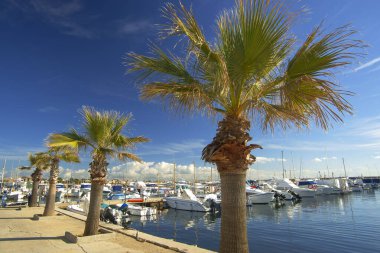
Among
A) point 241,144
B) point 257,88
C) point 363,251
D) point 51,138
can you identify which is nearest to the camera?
point 241,144

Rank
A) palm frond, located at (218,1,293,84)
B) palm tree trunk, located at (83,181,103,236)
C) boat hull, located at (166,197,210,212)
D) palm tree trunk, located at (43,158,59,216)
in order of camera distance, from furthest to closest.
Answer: boat hull, located at (166,197,210,212) < palm tree trunk, located at (43,158,59,216) < palm tree trunk, located at (83,181,103,236) < palm frond, located at (218,1,293,84)

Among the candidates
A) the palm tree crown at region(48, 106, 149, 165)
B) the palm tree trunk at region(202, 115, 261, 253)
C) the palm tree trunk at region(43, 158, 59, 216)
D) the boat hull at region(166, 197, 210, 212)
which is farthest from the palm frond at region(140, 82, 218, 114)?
the boat hull at region(166, 197, 210, 212)

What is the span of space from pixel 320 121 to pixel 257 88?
1535 mm

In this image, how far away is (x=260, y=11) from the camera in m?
4.57

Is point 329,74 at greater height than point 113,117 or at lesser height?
lesser

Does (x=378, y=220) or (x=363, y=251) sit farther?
(x=378, y=220)

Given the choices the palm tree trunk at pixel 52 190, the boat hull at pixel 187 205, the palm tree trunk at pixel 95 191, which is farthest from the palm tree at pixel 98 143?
the boat hull at pixel 187 205

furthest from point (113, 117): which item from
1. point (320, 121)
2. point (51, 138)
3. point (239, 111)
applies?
point (320, 121)

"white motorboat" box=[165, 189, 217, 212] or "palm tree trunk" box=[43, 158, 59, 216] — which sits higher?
"palm tree trunk" box=[43, 158, 59, 216]

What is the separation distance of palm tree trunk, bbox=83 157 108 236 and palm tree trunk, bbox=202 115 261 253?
22.9 feet

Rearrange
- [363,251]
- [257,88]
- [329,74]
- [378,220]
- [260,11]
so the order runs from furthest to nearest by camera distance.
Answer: [378,220], [363,251], [257,88], [329,74], [260,11]

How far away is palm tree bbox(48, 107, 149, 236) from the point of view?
1082cm

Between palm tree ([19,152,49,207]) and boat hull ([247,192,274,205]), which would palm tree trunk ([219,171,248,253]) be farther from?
boat hull ([247,192,274,205])

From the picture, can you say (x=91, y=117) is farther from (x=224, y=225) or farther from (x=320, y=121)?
(x=320, y=121)
